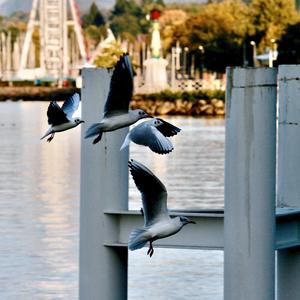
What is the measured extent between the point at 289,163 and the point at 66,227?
13488 mm

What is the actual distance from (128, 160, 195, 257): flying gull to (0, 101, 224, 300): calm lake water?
23.4 feet

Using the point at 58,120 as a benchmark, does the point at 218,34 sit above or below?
above

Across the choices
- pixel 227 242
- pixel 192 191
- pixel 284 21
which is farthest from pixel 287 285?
pixel 284 21

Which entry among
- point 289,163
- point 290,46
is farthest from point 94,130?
point 290,46

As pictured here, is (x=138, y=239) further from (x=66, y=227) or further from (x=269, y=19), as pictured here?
(x=269, y=19)

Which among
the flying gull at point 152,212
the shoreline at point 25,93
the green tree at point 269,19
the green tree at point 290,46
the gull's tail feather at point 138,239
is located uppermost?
the green tree at point 269,19

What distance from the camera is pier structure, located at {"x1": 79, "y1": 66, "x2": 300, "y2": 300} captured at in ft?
33.1

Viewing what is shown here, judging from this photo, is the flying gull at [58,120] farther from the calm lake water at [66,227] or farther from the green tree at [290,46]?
the green tree at [290,46]

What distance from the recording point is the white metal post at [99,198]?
11273mm

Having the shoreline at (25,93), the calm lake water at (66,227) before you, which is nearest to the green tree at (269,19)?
the shoreline at (25,93)

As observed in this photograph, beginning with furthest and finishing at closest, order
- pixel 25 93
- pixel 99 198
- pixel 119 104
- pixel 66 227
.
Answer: pixel 25 93, pixel 66 227, pixel 99 198, pixel 119 104

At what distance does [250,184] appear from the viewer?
398 inches

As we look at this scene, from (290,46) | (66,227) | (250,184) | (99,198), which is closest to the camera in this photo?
(250,184)

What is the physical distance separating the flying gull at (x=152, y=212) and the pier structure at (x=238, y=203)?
375mm
